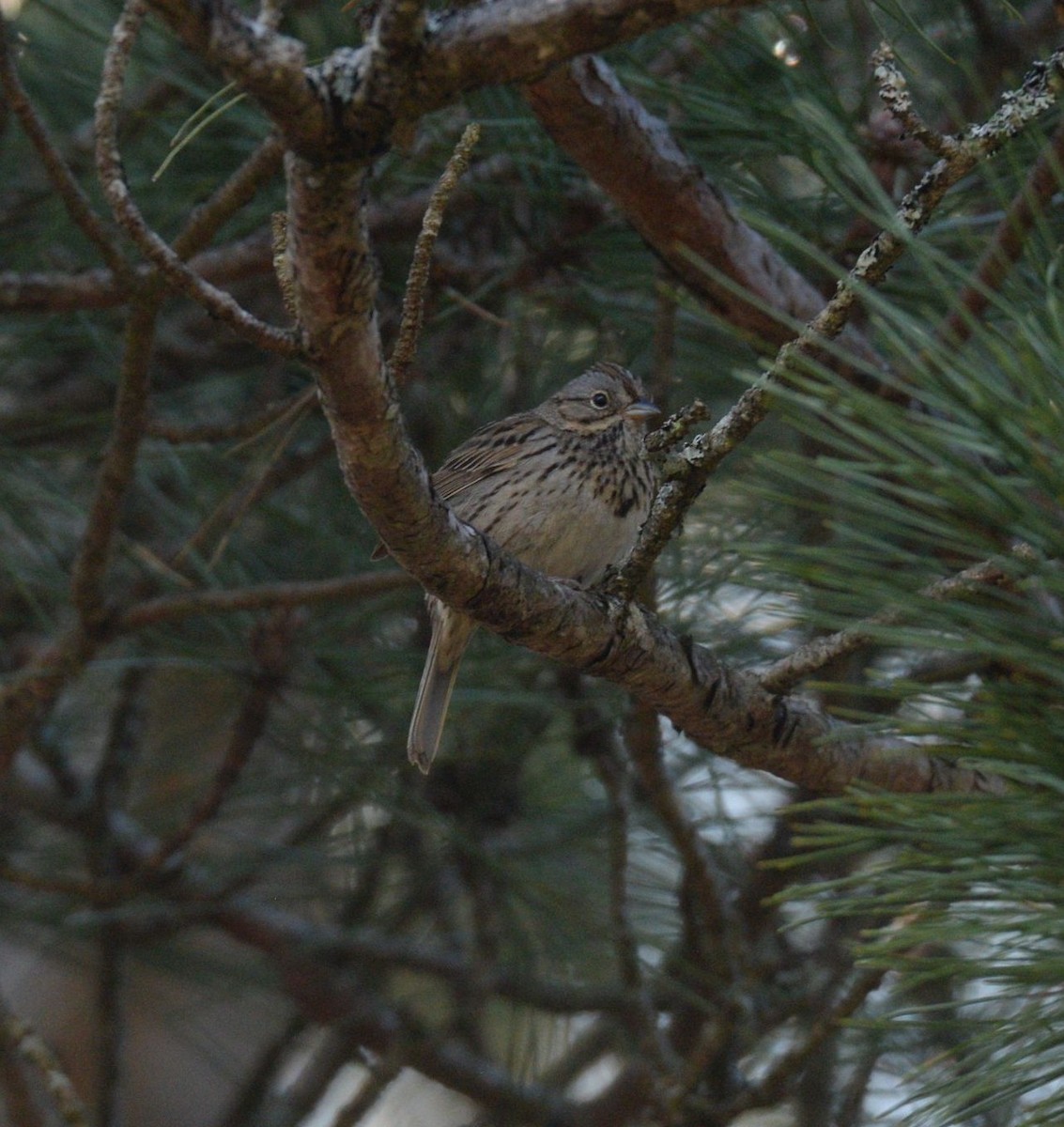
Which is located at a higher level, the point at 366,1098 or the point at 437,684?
the point at 437,684

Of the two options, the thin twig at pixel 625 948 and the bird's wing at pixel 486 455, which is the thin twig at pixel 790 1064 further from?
the bird's wing at pixel 486 455

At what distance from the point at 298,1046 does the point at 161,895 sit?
0.95m

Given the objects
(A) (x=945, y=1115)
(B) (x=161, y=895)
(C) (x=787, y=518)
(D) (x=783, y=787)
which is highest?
(C) (x=787, y=518)

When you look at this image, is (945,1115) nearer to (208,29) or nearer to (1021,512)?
(1021,512)

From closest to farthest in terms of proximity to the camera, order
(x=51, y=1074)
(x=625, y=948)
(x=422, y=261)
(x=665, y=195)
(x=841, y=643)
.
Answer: (x=422, y=261), (x=841, y=643), (x=665, y=195), (x=51, y=1074), (x=625, y=948)

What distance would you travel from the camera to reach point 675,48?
3146 mm

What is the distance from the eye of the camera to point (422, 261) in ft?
5.02

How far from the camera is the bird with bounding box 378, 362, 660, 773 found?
3182 mm

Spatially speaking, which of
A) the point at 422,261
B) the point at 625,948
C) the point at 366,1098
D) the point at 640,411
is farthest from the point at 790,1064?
the point at 422,261

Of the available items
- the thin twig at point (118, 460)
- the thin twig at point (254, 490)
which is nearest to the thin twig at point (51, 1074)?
the thin twig at point (118, 460)

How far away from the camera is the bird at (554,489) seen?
3182 millimetres

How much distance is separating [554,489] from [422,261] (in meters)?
1.71

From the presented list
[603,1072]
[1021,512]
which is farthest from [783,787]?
[1021,512]

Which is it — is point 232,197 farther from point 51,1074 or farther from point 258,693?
point 51,1074
